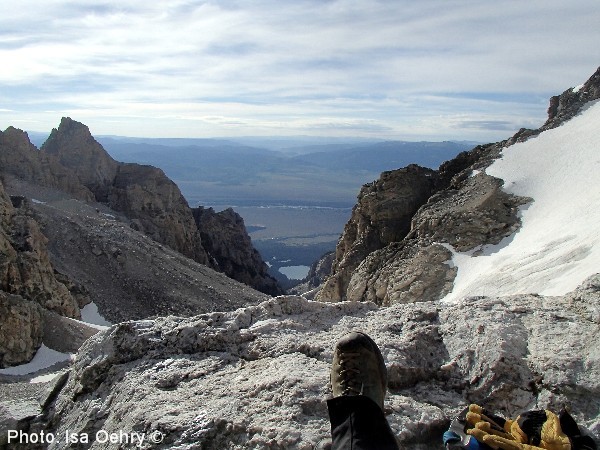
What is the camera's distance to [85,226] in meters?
52.2

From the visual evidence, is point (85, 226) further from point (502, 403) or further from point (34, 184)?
point (502, 403)

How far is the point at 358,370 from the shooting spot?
514 cm

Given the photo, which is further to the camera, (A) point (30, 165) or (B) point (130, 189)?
(B) point (130, 189)

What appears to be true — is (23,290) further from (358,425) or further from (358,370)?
(358,425)

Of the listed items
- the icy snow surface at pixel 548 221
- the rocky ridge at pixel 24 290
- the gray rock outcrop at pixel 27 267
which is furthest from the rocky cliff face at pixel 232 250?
the icy snow surface at pixel 548 221

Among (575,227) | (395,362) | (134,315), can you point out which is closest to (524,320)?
(395,362)

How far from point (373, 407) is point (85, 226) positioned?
2055 inches

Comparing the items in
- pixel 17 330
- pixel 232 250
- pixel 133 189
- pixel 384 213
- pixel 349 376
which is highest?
pixel 349 376

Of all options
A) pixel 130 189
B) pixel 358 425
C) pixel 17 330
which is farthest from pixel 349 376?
pixel 130 189

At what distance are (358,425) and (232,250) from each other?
7505 cm

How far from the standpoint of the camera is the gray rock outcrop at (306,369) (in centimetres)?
505

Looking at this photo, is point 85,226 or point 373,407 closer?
point 373,407

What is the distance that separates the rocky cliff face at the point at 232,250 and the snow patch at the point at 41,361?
46640 millimetres

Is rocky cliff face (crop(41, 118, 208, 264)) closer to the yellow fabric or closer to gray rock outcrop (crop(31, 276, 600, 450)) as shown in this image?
gray rock outcrop (crop(31, 276, 600, 450))
